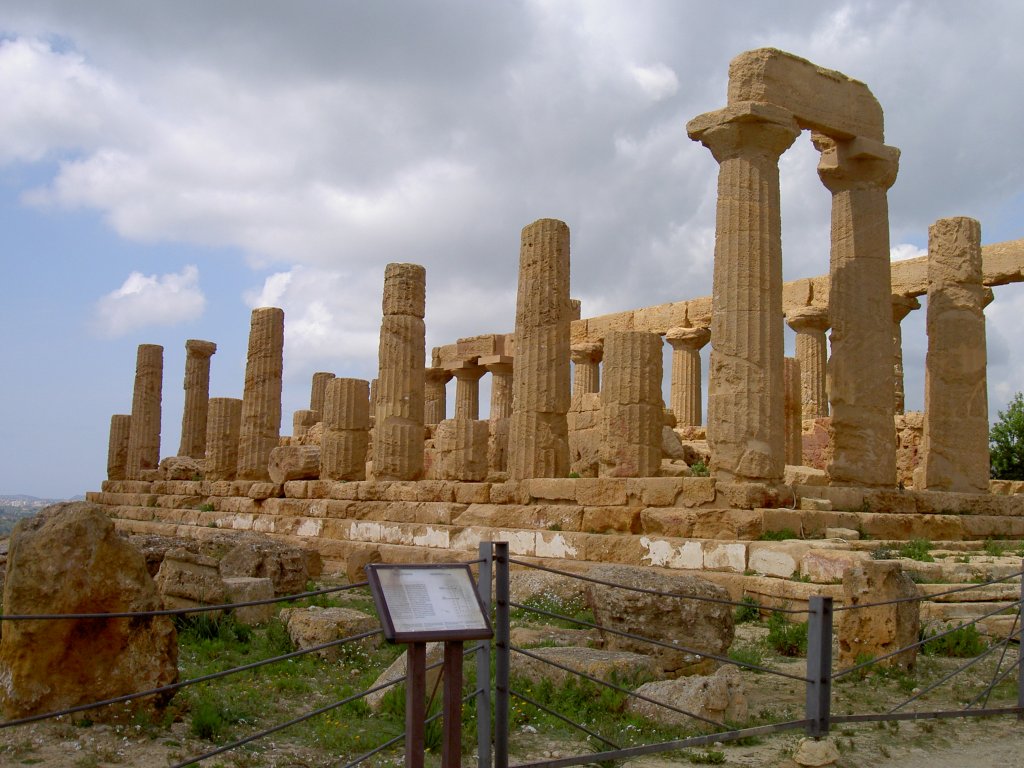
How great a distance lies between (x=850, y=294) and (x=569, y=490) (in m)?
4.87

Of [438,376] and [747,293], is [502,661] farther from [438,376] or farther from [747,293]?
[438,376]

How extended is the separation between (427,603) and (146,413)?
2733 cm

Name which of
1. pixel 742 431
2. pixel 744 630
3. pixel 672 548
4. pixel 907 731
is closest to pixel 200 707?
pixel 907 731

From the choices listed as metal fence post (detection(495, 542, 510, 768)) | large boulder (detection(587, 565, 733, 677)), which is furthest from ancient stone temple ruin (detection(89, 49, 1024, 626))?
metal fence post (detection(495, 542, 510, 768))

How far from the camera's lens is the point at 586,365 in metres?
29.0

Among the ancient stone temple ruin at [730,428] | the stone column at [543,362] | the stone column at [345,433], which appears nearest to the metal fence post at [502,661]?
the ancient stone temple ruin at [730,428]

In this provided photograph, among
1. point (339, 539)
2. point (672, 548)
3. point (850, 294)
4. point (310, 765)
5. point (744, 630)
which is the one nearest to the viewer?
point (310, 765)

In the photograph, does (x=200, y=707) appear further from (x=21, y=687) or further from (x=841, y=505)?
(x=841, y=505)

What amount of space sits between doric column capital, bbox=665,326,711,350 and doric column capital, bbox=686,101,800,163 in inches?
502

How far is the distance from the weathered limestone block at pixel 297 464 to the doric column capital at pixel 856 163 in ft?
39.8

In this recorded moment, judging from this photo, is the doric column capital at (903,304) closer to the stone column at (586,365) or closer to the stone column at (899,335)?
the stone column at (899,335)

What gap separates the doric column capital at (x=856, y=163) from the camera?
1480 centimetres

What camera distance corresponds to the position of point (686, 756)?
19.4 feet

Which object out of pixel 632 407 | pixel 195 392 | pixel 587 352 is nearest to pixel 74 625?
pixel 632 407
